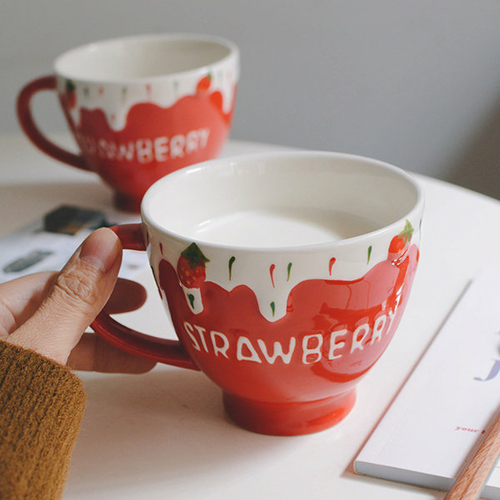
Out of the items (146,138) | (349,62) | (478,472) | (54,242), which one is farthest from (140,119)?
(349,62)

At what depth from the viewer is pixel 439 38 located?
1238 mm

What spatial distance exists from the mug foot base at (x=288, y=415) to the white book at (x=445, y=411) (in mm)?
29

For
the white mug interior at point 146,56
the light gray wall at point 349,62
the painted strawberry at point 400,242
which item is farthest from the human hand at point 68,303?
the light gray wall at point 349,62

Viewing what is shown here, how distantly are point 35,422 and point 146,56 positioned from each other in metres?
0.59

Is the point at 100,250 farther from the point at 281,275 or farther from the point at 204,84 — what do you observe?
the point at 204,84

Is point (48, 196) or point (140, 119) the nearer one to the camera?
point (140, 119)

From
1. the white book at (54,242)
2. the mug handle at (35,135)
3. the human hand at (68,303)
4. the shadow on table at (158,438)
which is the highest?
the human hand at (68,303)

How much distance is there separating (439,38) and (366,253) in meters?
1.02

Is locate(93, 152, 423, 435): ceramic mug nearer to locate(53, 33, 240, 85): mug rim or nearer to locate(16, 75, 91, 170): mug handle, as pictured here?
locate(53, 33, 240, 85): mug rim

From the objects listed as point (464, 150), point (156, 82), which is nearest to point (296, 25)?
point (464, 150)

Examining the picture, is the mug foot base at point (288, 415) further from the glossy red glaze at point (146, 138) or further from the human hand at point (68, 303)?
the glossy red glaze at point (146, 138)

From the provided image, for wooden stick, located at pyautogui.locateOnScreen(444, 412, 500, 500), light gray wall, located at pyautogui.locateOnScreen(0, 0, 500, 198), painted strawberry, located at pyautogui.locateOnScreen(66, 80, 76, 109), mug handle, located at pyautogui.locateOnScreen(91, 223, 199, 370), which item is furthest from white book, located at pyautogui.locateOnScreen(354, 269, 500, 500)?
light gray wall, located at pyautogui.locateOnScreen(0, 0, 500, 198)

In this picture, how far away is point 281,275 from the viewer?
328 millimetres

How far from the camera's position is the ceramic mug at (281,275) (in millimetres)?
333
